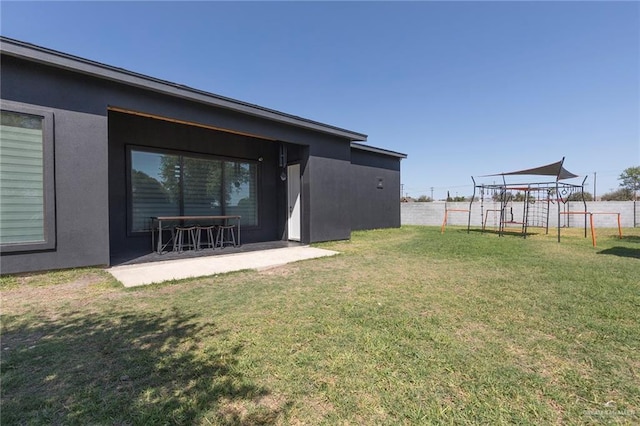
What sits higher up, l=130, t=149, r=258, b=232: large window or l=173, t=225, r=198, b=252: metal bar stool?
l=130, t=149, r=258, b=232: large window

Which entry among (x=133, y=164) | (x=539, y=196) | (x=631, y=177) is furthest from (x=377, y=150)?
(x=631, y=177)

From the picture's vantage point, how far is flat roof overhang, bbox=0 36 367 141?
12.7ft

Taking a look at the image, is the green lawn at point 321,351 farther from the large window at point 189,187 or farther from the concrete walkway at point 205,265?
the large window at point 189,187

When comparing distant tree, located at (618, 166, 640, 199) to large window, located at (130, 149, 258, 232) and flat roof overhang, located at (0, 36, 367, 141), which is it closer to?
flat roof overhang, located at (0, 36, 367, 141)

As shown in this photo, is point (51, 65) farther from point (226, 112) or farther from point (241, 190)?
point (241, 190)

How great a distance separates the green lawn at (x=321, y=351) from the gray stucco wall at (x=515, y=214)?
12114 millimetres

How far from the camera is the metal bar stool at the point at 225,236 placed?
23.3 feet

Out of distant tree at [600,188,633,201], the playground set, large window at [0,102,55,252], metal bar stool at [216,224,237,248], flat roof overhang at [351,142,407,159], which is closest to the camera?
large window at [0,102,55,252]

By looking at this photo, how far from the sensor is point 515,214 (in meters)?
14.9

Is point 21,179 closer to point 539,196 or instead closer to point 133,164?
point 133,164

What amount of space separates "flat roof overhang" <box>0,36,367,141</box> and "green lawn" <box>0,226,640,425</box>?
3.12m

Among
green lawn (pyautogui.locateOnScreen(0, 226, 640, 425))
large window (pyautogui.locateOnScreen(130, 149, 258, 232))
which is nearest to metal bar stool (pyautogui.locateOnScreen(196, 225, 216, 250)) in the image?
large window (pyautogui.locateOnScreen(130, 149, 258, 232))

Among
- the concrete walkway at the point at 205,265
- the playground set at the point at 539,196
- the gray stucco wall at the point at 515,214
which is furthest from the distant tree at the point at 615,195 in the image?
the concrete walkway at the point at 205,265

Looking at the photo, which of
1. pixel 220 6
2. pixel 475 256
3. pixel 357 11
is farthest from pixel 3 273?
pixel 357 11
